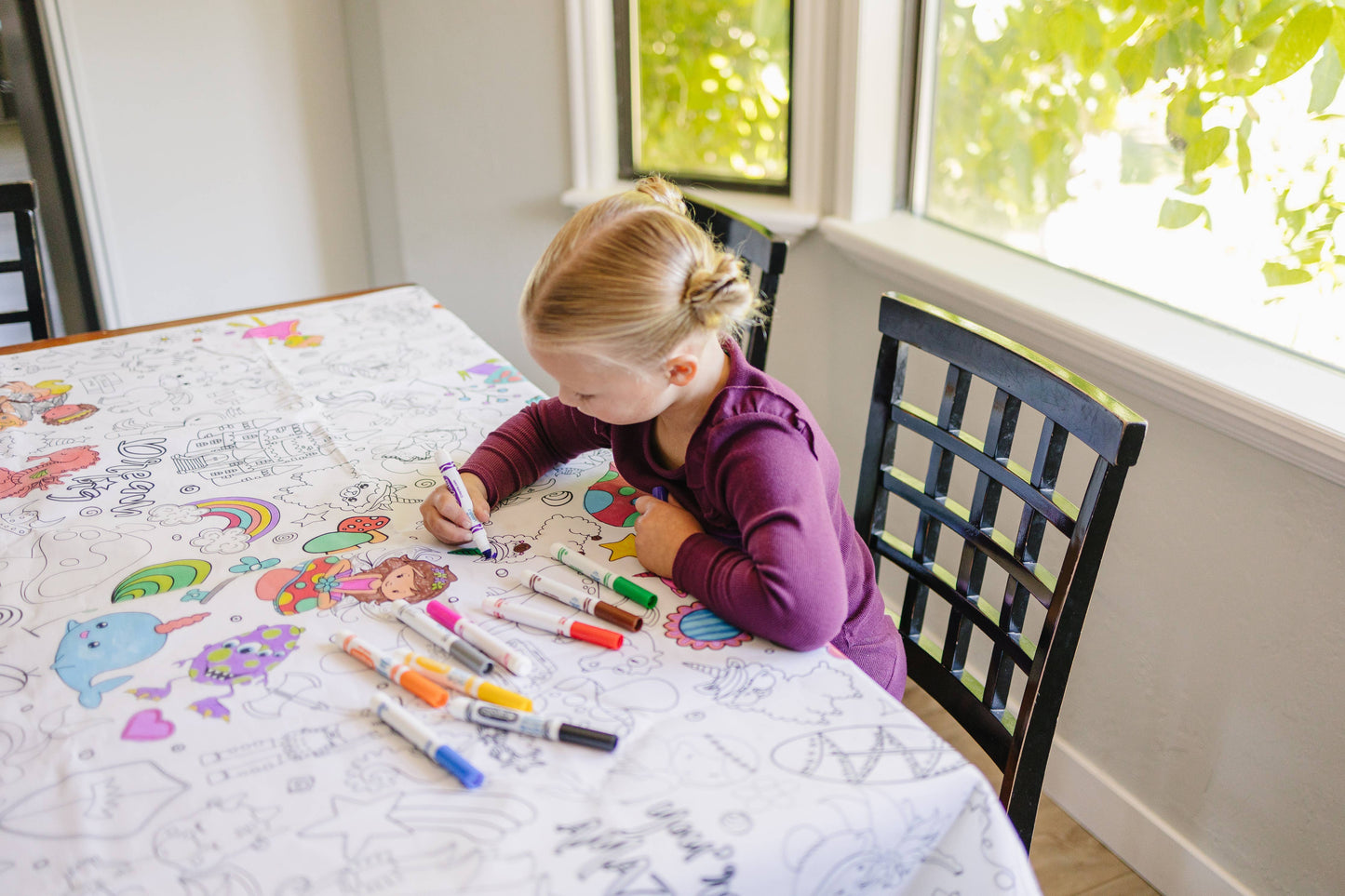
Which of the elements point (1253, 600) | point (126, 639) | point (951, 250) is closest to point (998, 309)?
point (951, 250)

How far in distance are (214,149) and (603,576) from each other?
6.85 feet

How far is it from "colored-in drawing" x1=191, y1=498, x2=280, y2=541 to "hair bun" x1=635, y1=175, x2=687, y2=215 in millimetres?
510

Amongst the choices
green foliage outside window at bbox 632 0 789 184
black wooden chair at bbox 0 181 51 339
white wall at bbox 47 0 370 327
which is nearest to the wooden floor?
green foliage outside window at bbox 632 0 789 184

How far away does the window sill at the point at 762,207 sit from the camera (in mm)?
1989

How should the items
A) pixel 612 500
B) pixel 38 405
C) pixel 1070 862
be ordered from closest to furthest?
1. pixel 612 500
2. pixel 38 405
3. pixel 1070 862

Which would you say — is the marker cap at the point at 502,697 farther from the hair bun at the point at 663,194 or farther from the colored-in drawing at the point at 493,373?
the colored-in drawing at the point at 493,373

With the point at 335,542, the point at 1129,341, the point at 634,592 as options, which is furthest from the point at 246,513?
the point at 1129,341

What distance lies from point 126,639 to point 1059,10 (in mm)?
1518

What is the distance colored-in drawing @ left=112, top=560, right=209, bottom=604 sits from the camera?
0.94 metres

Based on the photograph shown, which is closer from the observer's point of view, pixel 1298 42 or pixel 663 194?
pixel 663 194

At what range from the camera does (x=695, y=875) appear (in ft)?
2.09

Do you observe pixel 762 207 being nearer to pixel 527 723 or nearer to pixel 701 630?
pixel 701 630

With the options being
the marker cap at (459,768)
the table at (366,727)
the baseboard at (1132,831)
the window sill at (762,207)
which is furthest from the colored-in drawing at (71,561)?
the baseboard at (1132,831)

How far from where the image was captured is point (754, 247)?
1.45 m
